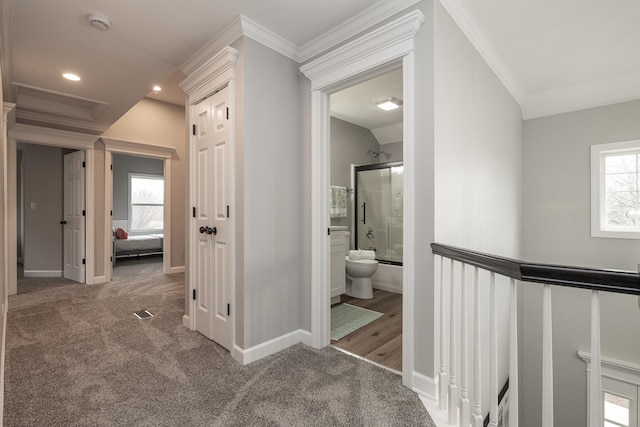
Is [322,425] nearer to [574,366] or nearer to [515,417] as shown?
[515,417]

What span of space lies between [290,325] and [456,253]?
5.03 ft

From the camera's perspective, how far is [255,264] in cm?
224

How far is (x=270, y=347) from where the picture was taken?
230cm

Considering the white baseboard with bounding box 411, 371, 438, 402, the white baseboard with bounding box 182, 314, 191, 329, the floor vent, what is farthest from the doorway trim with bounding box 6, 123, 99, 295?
the white baseboard with bounding box 411, 371, 438, 402

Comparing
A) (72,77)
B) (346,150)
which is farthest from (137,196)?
(346,150)

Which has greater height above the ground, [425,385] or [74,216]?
[74,216]

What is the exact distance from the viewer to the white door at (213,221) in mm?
2342

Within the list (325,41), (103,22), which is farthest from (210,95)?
(325,41)

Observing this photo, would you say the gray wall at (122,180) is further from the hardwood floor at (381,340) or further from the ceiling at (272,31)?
the hardwood floor at (381,340)

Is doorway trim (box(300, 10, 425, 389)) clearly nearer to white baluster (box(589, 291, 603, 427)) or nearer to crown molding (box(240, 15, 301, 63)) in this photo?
crown molding (box(240, 15, 301, 63))

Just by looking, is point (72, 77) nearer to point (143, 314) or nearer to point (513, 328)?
point (143, 314)

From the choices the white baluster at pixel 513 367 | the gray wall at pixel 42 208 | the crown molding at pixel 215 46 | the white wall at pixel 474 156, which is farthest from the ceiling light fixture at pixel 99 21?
the gray wall at pixel 42 208

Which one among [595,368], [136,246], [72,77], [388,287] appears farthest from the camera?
[136,246]

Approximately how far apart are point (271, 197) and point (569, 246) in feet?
12.6
